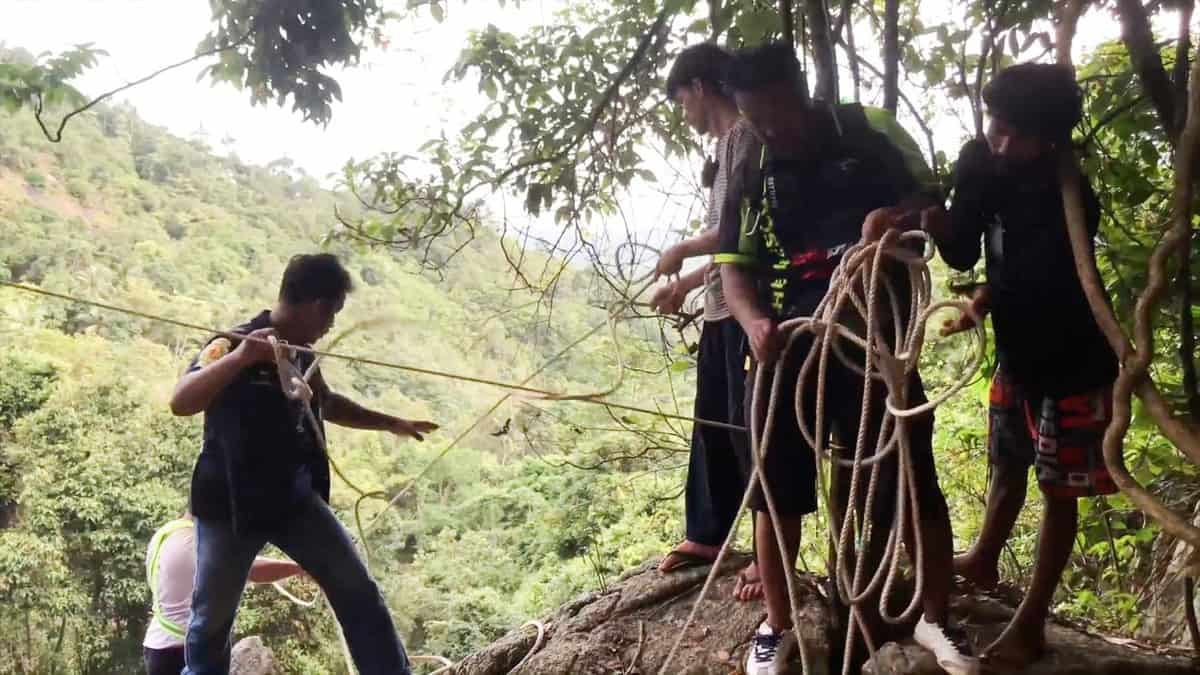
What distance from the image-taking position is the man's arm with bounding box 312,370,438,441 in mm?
1909

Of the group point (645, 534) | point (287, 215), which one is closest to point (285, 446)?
point (645, 534)

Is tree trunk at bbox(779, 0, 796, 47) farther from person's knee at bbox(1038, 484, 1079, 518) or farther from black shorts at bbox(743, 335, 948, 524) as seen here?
person's knee at bbox(1038, 484, 1079, 518)

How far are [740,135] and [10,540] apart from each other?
920 cm

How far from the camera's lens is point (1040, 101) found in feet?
4.11

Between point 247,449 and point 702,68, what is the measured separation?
1192 millimetres

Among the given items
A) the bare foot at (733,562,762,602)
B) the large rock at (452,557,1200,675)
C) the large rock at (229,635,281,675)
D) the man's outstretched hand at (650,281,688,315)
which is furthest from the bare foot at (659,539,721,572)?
the large rock at (229,635,281,675)

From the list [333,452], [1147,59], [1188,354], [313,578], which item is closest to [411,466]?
[333,452]

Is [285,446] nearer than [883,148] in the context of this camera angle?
No

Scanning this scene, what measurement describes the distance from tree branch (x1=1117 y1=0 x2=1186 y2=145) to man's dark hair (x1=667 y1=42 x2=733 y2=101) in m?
0.65

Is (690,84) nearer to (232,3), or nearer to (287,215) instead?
(232,3)

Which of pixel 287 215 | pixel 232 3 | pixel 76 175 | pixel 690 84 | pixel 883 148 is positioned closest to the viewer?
pixel 883 148

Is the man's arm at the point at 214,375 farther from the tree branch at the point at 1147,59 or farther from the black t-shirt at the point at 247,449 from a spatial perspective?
the tree branch at the point at 1147,59

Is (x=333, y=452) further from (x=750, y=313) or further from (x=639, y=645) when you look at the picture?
(x=750, y=313)

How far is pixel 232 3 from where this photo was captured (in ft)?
6.93
